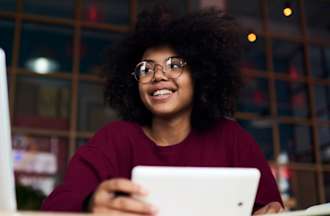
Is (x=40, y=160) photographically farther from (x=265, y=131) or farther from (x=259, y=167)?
(x=259, y=167)

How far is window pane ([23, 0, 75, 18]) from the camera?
10.3ft

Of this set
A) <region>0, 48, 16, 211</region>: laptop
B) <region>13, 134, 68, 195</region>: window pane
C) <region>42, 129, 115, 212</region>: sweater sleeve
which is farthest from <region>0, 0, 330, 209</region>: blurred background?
<region>0, 48, 16, 211</region>: laptop

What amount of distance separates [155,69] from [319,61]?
8.77 ft

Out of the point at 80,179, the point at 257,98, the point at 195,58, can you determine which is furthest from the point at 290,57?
the point at 80,179

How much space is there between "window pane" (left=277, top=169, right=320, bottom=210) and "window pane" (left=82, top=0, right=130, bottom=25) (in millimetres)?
1493

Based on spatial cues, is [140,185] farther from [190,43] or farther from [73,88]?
[73,88]

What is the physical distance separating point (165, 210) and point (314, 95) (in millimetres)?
3100

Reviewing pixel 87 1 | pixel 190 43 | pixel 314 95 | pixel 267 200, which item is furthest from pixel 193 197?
pixel 314 95

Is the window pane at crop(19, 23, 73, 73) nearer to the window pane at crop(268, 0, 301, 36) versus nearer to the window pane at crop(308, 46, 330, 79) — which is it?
the window pane at crop(268, 0, 301, 36)

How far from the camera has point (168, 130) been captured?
4.45ft

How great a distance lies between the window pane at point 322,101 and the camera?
144 inches

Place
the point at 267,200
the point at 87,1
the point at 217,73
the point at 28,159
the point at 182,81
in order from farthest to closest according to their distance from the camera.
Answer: the point at 87,1, the point at 28,159, the point at 217,73, the point at 182,81, the point at 267,200

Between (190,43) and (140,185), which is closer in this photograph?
(140,185)

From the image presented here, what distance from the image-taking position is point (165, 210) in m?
0.76
